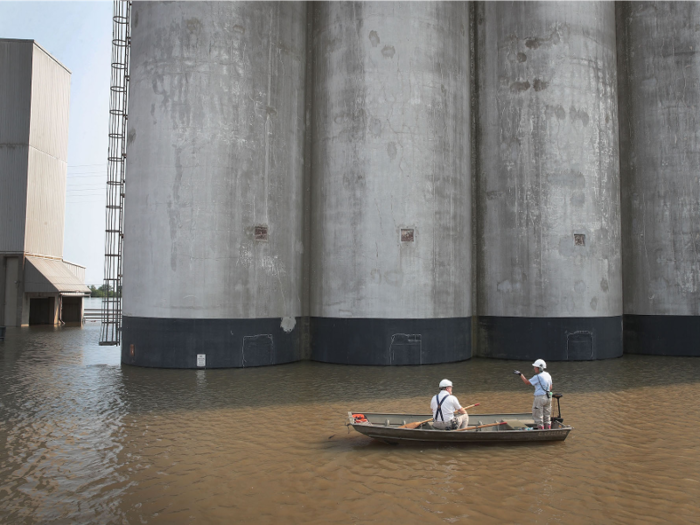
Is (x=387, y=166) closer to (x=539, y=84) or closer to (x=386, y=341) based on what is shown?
(x=386, y=341)

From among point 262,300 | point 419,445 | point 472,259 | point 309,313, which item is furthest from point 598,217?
point 419,445

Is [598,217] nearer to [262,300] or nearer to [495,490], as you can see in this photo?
[262,300]

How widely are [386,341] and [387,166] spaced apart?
707 centimetres

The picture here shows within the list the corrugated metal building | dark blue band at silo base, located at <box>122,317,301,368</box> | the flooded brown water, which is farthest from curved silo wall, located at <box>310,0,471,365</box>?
the corrugated metal building

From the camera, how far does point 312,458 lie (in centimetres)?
1104

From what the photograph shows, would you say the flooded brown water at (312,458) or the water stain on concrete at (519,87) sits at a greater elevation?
the water stain on concrete at (519,87)

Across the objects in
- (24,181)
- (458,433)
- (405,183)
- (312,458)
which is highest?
(24,181)

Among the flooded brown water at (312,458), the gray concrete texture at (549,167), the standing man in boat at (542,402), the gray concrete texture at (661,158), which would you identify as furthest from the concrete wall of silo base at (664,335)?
the standing man in boat at (542,402)

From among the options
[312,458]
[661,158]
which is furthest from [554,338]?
[312,458]

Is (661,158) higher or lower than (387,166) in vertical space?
higher

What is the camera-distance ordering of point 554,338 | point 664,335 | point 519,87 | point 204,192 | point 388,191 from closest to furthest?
point 204,192 < point 388,191 < point 554,338 < point 519,87 < point 664,335

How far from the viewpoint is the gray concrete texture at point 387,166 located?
24.1 meters

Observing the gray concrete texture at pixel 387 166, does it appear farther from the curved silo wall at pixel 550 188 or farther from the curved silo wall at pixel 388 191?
the curved silo wall at pixel 550 188

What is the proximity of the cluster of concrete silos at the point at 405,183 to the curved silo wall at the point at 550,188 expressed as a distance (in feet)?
0.32
